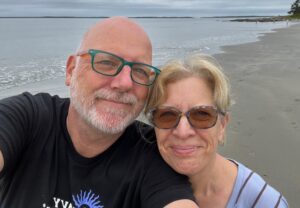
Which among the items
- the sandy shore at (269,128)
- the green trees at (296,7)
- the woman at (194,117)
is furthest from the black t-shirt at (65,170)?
the green trees at (296,7)

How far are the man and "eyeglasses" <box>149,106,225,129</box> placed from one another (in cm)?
18

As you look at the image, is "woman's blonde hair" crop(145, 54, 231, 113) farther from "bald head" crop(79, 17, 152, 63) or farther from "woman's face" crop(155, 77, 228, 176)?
"bald head" crop(79, 17, 152, 63)

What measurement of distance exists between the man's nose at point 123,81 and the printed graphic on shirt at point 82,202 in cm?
61

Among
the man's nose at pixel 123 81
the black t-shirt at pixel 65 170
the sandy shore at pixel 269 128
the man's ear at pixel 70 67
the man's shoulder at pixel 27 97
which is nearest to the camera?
the black t-shirt at pixel 65 170

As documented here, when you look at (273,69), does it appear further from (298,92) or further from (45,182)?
(45,182)

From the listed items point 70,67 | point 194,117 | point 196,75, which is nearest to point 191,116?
point 194,117

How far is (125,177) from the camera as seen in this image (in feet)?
7.29

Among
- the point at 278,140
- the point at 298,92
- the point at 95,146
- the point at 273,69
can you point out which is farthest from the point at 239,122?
the point at 273,69

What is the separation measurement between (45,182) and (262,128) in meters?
4.76

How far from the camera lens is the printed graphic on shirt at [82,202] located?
2.19m

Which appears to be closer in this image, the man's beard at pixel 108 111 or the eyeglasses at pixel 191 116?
Answer: the eyeglasses at pixel 191 116

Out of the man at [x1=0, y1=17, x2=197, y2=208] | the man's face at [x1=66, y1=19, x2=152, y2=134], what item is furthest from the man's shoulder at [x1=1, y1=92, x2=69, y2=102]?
the man's face at [x1=66, y1=19, x2=152, y2=134]

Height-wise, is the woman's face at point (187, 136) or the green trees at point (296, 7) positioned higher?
the woman's face at point (187, 136)

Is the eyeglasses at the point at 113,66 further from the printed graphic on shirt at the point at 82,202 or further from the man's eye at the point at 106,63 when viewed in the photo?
the printed graphic on shirt at the point at 82,202
